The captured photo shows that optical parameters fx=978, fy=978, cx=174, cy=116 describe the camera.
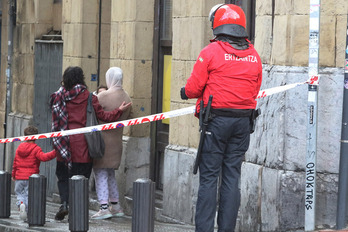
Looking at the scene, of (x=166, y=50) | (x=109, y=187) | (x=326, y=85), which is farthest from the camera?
(x=166, y=50)

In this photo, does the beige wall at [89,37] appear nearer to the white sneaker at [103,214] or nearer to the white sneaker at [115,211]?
the white sneaker at [115,211]

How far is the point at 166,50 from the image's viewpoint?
41.5ft

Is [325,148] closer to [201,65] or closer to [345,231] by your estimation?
[345,231]

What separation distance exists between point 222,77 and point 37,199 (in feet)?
9.32

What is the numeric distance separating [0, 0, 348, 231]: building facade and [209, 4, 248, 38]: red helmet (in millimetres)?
1369

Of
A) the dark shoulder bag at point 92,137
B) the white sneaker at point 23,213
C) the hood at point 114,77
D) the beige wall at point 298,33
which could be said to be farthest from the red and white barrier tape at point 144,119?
the white sneaker at point 23,213

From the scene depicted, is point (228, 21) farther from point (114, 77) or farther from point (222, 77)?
point (114, 77)

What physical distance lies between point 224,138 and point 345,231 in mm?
1341

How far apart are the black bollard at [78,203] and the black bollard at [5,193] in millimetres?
1276

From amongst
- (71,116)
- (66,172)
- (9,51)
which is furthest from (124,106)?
(9,51)

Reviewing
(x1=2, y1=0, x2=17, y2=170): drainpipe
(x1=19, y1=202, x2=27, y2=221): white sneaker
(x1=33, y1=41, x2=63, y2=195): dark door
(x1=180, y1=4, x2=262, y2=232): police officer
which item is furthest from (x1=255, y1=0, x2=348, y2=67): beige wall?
(x1=2, y1=0, x2=17, y2=170): drainpipe

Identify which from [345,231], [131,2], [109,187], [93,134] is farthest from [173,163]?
[345,231]

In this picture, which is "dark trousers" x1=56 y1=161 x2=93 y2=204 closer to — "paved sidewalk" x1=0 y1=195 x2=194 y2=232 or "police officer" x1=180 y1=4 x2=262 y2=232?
"paved sidewalk" x1=0 y1=195 x2=194 y2=232

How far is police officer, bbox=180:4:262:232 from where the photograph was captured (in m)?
7.75
